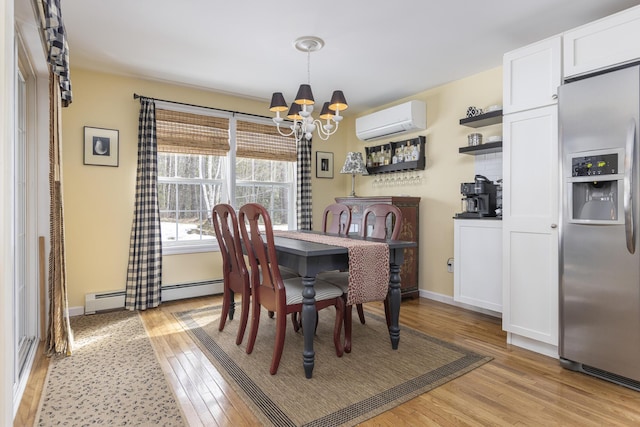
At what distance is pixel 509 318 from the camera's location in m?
2.72

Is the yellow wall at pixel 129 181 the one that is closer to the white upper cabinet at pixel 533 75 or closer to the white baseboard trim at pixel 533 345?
the white upper cabinet at pixel 533 75

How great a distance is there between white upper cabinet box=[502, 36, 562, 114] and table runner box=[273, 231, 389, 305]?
1.51 metres

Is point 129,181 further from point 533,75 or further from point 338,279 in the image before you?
point 533,75

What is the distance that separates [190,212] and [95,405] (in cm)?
254

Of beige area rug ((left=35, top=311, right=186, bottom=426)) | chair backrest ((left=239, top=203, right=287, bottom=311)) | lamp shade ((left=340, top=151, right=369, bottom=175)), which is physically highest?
lamp shade ((left=340, top=151, right=369, bottom=175))

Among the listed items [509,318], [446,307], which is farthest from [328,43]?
[446,307]

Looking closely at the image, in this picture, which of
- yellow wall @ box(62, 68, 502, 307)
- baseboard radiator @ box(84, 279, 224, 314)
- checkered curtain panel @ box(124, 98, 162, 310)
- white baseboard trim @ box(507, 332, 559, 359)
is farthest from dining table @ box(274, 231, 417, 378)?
baseboard radiator @ box(84, 279, 224, 314)

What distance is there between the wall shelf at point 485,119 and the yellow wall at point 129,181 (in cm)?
24

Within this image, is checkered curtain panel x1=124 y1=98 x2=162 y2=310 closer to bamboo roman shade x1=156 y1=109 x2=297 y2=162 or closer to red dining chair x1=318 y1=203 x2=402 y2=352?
bamboo roman shade x1=156 y1=109 x2=297 y2=162

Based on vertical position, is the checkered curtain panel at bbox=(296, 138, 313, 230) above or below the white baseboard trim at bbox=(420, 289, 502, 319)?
above

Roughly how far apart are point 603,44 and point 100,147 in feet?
14.0

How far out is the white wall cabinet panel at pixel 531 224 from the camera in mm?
2473

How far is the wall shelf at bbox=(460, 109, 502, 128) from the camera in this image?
3205mm

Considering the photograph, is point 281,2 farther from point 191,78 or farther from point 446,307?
point 446,307
